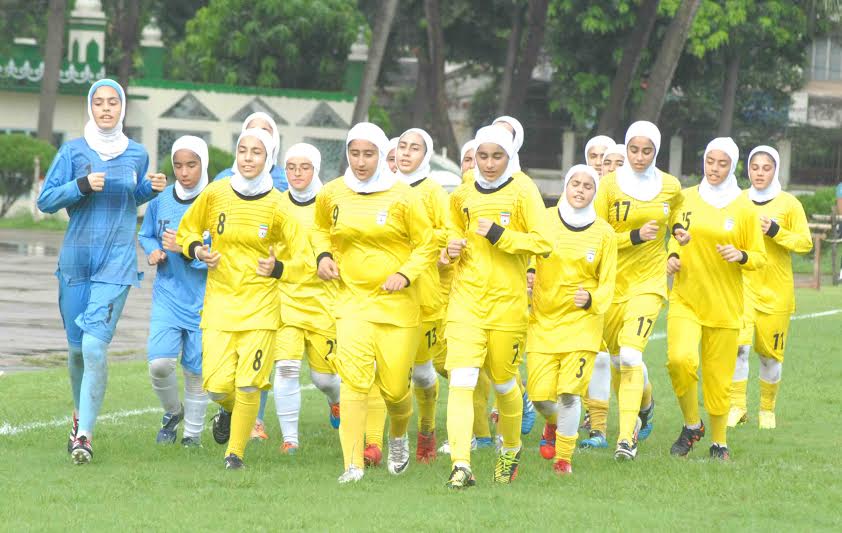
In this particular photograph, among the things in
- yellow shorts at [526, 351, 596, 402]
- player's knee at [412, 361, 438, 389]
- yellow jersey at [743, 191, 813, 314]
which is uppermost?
yellow jersey at [743, 191, 813, 314]

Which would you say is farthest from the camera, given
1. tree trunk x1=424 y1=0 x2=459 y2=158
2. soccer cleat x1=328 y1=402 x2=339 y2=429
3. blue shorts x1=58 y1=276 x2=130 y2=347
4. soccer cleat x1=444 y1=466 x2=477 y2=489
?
tree trunk x1=424 y1=0 x2=459 y2=158

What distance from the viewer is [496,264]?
950 cm

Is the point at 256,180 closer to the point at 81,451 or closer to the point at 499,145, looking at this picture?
the point at 499,145

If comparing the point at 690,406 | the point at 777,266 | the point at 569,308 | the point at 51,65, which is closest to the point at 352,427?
the point at 569,308

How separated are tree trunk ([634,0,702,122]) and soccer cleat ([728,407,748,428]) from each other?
15.0m

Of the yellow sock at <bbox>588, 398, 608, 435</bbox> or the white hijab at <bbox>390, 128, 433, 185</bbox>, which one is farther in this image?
the yellow sock at <bbox>588, 398, 608, 435</bbox>

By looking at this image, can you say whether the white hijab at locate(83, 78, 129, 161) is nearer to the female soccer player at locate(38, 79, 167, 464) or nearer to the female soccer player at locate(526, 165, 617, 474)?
the female soccer player at locate(38, 79, 167, 464)

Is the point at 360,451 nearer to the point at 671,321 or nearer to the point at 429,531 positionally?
the point at 429,531

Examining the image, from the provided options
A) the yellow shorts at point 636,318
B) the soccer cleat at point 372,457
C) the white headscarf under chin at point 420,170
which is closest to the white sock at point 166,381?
the soccer cleat at point 372,457

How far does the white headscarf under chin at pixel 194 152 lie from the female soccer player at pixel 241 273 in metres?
0.50

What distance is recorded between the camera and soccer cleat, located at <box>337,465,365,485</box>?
9.34m

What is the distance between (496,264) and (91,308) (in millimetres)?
2565

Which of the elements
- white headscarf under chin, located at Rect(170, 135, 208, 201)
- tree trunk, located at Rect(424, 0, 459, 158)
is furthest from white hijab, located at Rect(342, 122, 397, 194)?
tree trunk, located at Rect(424, 0, 459, 158)

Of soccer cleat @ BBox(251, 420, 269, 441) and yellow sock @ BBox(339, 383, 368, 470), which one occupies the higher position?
yellow sock @ BBox(339, 383, 368, 470)
